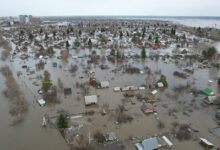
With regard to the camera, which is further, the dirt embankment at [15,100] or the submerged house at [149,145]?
the dirt embankment at [15,100]

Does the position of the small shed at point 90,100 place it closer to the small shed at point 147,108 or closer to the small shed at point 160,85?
the small shed at point 147,108

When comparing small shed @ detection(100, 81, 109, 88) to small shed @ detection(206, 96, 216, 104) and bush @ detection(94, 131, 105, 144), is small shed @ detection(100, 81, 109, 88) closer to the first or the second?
bush @ detection(94, 131, 105, 144)

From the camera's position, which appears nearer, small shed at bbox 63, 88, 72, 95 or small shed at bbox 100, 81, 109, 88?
small shed at bbox 63, 88, 72, 95

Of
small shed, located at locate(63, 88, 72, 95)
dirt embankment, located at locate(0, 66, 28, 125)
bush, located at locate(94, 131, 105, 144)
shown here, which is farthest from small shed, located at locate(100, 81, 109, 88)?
bush, located at locate(94, 131, 105, 144)

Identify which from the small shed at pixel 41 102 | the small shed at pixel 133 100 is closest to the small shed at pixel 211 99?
the small shed at pixel 133 100

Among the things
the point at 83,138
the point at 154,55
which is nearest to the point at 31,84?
the point at 83,138

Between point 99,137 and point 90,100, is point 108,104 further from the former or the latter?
point 99,137

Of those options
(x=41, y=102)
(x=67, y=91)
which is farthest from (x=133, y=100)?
(x=41, y=102)

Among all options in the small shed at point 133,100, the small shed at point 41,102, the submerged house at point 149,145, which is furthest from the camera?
the small shed at point 133,100

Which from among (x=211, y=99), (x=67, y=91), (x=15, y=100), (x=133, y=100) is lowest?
(x=15, y=100)
